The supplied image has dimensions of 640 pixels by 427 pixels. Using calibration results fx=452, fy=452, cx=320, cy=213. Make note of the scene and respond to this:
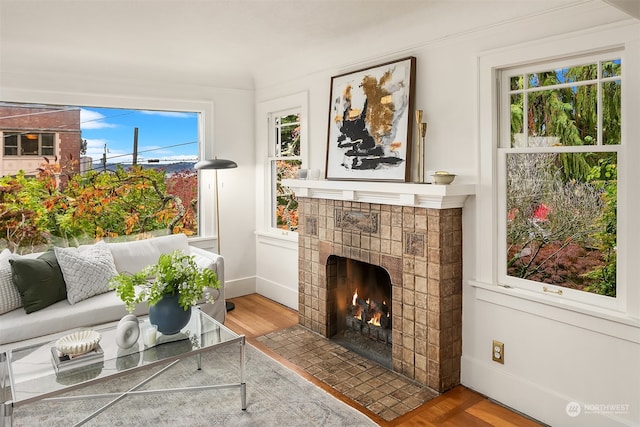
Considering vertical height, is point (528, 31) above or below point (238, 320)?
above

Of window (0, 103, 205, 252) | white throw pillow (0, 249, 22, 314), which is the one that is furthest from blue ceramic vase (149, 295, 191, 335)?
window (0, 103, 205, 252)

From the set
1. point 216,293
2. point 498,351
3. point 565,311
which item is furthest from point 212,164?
point 565,311

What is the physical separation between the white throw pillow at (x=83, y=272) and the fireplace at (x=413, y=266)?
1767mm

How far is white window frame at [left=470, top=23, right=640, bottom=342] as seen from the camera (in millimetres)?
2193

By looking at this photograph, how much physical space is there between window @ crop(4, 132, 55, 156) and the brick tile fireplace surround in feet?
8.39

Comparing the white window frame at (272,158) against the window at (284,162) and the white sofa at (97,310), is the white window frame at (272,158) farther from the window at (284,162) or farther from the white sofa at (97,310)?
the white sofa at (97,310)

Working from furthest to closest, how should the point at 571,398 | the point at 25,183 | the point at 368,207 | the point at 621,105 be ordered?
1. the point at 25,183
2. the point at 368,207
3. the point at 571,398
4. the point at 621,105

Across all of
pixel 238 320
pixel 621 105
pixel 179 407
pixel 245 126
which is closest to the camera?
pixel 621 105

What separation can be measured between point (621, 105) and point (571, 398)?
5.15ft

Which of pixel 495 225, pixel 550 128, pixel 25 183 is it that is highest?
pixel 550 128

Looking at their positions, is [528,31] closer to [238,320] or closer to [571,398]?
[571,398]

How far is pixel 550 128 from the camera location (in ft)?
8.46

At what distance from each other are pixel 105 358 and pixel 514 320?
7.66ft

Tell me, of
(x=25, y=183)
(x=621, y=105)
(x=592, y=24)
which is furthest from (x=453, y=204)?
(x=25, y=183)
